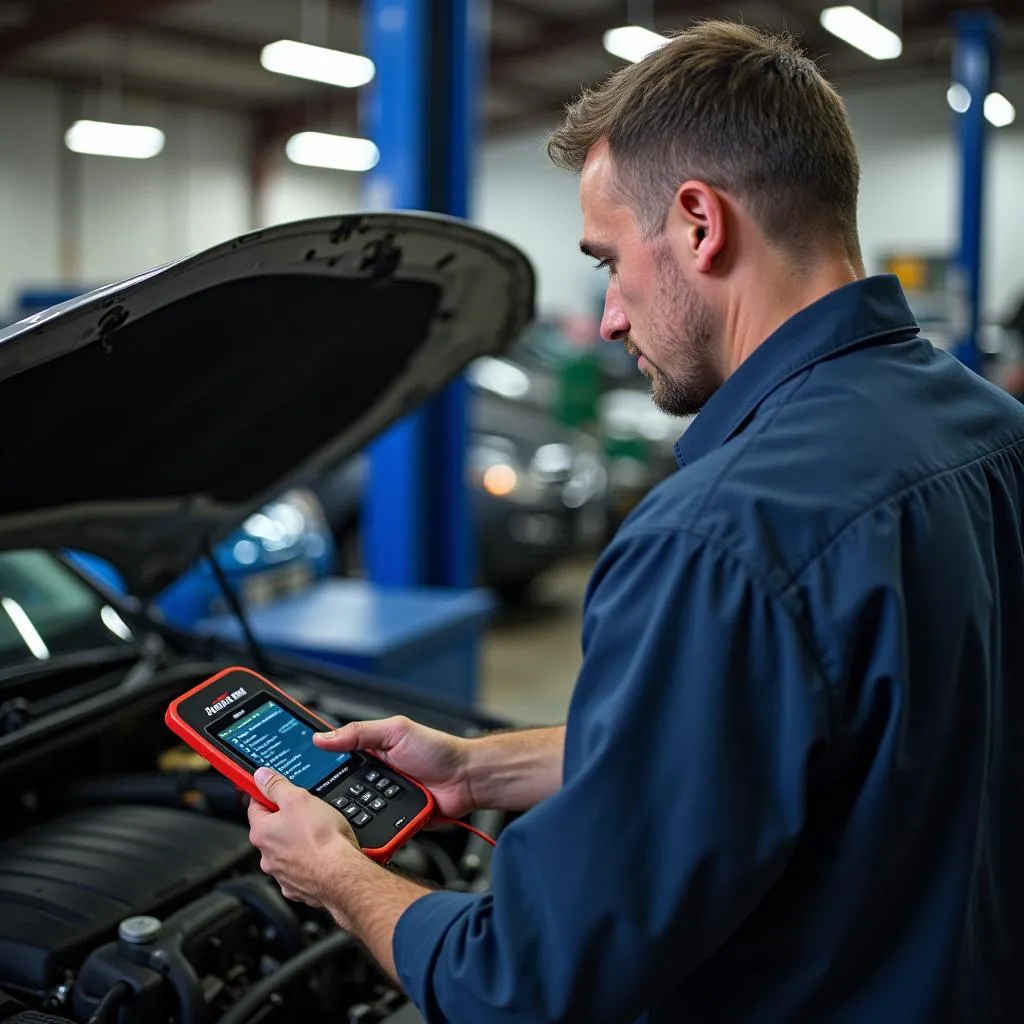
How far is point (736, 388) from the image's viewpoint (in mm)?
1140

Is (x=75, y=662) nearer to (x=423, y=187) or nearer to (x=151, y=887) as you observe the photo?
(x=151, y=887)

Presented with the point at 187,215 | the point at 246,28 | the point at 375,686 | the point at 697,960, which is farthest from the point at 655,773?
the point at 187,215

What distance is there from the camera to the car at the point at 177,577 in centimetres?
145

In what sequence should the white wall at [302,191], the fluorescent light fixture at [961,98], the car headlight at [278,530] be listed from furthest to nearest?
1. the white wall at [302,191]
2. the fluorescent light fixture at [961,98]
3. the car headlight at [278,530]

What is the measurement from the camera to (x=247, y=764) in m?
1.34

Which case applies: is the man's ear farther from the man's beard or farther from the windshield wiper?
the windshield wiper

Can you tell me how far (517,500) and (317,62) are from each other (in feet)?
17.0

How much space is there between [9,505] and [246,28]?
505 inches

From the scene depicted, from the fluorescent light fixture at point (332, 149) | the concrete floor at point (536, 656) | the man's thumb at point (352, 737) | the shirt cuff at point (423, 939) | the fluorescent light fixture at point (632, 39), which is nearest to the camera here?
the shirt cuff at point (423, 939)

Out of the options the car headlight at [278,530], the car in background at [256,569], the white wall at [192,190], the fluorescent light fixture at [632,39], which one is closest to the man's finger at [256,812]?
the car in background at [256,569]

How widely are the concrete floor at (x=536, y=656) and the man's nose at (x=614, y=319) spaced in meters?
3.20

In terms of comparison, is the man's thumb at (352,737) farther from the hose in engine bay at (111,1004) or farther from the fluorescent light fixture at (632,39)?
the fluorescent light fixture at (632,39)

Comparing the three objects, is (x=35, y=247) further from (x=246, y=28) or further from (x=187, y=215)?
(x=246, y=28)

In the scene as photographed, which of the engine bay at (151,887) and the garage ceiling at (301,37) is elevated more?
the garage ceiling at (301,37)
